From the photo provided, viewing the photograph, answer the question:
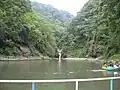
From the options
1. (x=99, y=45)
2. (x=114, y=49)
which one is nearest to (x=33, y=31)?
(x=99, y=45)

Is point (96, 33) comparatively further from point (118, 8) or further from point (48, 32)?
point (118, 8)

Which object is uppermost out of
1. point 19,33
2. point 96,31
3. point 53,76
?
point 96,31

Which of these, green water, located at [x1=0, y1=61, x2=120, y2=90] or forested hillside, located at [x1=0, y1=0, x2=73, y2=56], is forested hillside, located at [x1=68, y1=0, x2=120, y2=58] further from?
forested hillside, located at [x1=0, y1=0, x2=73, y2=56]

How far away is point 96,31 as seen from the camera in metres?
86.8

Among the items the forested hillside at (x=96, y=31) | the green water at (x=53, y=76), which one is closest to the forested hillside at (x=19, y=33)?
the forested hillside at (x=96, y=31)

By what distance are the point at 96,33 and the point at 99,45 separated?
444cm

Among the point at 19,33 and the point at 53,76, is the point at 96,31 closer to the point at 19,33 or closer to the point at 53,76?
the point at 19,33

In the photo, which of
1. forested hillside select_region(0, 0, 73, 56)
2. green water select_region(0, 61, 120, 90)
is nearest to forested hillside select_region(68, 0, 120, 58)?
green water select_region(0, 61, 120, 90)

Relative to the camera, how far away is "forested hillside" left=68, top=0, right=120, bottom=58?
1571 inches

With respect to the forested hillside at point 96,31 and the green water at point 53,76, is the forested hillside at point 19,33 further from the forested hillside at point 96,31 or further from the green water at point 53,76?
the green water at point 53,76

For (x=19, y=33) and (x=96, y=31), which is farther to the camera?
(x=96, y=31)

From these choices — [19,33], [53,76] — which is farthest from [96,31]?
[53,76]

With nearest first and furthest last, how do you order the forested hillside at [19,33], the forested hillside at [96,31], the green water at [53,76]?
the green water at [53,76], the forested hillside at [96,31], the forested hillside at [19,33]

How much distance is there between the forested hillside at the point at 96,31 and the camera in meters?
39.9
